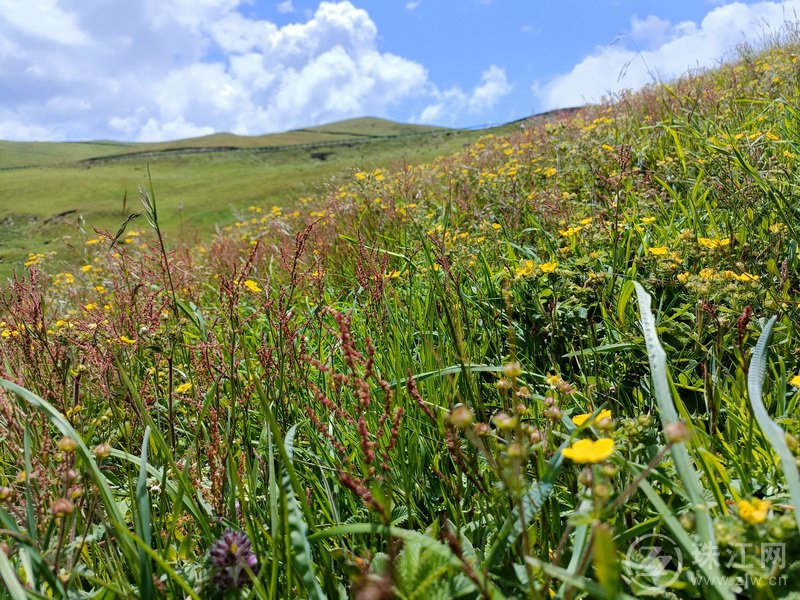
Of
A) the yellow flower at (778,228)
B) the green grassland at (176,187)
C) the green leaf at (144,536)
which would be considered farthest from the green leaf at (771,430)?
the green grassland at (176,187)

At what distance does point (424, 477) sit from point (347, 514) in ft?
0.89

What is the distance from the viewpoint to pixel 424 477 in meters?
1.59

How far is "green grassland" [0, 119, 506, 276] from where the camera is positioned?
1233cm

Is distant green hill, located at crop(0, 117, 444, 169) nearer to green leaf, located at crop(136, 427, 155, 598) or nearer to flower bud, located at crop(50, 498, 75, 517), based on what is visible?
green leaf, located at crop(136, 427, 155, 598)

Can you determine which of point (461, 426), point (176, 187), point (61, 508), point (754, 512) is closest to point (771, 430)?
point (754, 512)

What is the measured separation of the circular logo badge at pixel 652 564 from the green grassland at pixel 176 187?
1.57 m

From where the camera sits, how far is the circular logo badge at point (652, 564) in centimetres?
91

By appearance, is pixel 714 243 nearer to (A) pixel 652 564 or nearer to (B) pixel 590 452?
(A) pixel 652 564

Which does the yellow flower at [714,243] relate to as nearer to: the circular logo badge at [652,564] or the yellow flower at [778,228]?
the yellow flower at [778,228]

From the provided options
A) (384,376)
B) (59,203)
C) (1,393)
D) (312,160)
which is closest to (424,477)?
(384,376)

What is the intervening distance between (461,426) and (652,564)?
480 mm

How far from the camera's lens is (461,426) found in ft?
2.64

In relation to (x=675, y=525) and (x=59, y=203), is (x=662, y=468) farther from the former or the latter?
(x=59, y=203)

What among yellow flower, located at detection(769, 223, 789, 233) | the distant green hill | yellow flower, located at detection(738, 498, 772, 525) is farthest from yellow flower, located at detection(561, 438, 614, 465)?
the distant green hill
